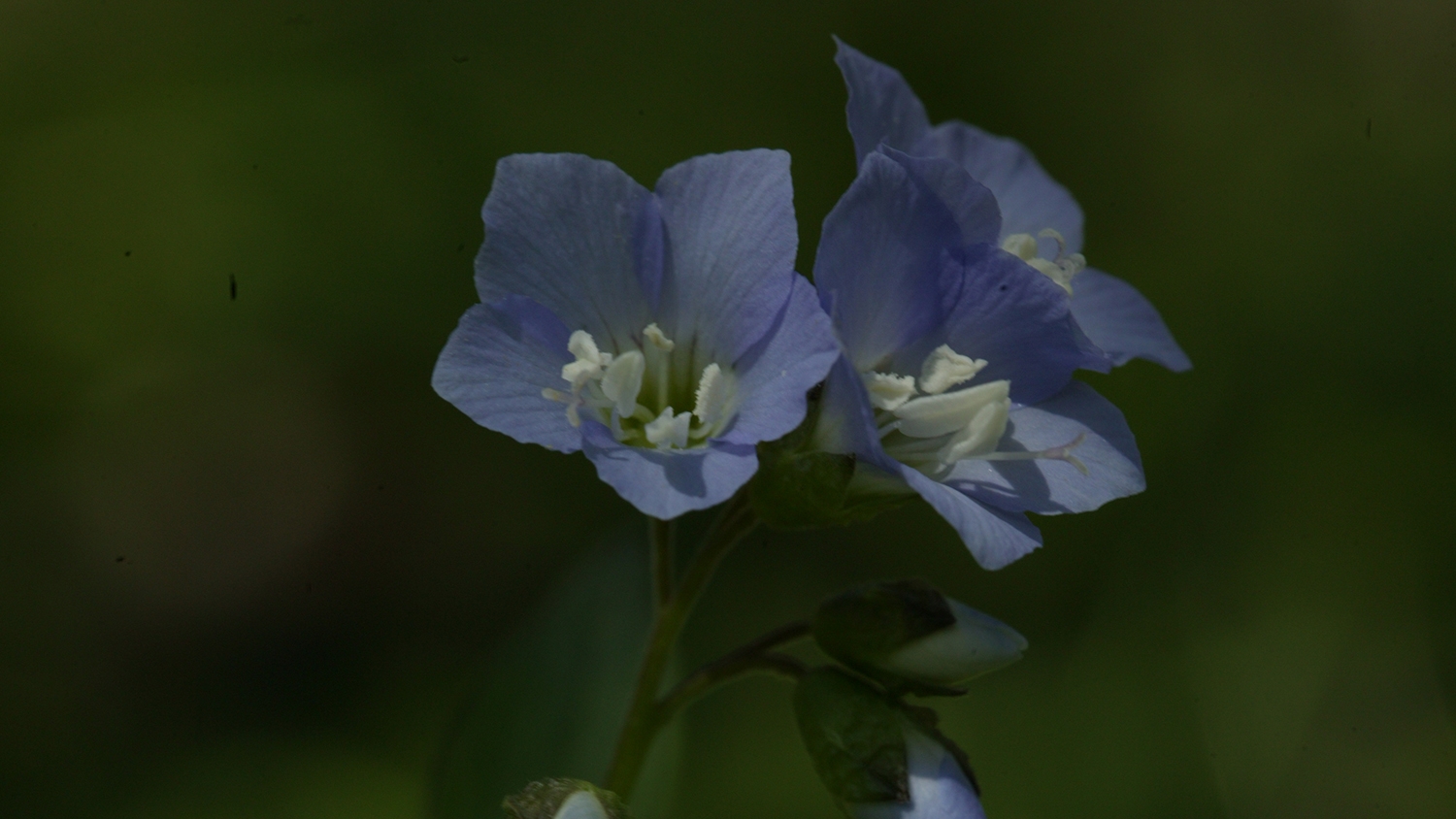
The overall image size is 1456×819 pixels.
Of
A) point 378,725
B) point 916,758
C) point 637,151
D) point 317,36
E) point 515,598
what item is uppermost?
point 317,36

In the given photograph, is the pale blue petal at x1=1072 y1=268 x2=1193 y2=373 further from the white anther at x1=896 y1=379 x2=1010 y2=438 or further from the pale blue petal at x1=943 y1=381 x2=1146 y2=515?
the white anther at x1=896 y1=379 x2=1010 y2=438

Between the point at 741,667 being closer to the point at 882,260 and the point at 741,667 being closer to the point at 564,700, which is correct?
the point at 882,260

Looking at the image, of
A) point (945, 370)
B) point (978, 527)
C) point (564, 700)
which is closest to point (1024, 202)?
point (945, 370)

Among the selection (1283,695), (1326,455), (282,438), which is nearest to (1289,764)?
(1283,695)

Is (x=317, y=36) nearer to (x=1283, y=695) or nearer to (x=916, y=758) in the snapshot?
(x=916, y=758)

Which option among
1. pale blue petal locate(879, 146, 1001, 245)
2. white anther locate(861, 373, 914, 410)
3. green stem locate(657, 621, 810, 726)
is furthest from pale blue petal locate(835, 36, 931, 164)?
green stem locate(657, 621, 810, 726)

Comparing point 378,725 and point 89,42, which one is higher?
point 89,42

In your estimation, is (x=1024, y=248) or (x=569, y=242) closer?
(x=569, y=242)
